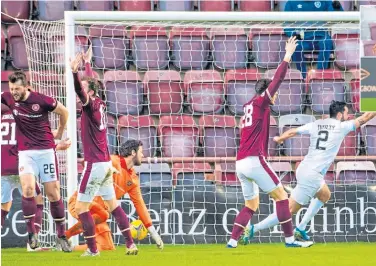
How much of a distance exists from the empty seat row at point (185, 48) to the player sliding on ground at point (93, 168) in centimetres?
270

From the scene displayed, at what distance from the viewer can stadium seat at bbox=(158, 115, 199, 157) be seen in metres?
11.1

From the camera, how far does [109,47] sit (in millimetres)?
11625

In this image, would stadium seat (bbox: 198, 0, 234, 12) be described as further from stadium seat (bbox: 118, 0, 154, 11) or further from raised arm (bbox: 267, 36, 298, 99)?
raised arm (bbox: 267, 36, 298, 99)

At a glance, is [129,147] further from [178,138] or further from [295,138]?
[295,138]

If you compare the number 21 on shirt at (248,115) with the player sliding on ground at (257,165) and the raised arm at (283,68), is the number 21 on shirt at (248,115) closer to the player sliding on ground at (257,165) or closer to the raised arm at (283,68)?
the player sliding on ground at (257,165)

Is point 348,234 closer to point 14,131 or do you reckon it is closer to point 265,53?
point 265,53

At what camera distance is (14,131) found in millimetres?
9430

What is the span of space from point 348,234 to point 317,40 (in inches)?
71.1

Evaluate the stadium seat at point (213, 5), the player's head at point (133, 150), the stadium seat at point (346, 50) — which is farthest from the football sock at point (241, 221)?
the stadium seat at point (213, 5)

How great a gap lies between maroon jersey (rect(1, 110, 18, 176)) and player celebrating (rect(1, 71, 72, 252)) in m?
0.48

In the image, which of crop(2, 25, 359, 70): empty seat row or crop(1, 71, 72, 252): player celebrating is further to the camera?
crop(2, 25, 359, 70): empty seat row

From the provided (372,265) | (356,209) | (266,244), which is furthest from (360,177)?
(372,265)

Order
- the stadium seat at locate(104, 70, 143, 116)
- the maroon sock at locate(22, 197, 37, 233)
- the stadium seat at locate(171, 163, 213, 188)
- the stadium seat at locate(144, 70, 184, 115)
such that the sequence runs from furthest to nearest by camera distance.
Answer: the stadium seat at locate(144, 70, 184, 115), the stadium seat at locate(104, 70, 143, 116), the stadium seat at locate(171, 163, 213, 188), the maroon sock at locate(22, 197, 37, 233)

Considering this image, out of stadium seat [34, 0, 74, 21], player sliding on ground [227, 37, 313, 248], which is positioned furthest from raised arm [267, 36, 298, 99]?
stadium seat [34, 0, 74, 21]
